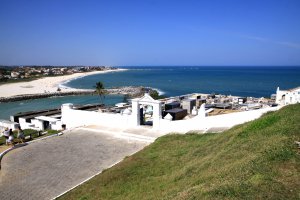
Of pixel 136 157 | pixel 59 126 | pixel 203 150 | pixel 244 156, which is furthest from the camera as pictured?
pixel 59 126

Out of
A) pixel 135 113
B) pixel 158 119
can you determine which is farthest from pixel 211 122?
pixel 135 113

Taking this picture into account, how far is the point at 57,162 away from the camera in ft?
45.3

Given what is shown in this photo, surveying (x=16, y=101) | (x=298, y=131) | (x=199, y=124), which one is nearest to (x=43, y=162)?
(x=199, y=124)

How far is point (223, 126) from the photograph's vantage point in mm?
17078

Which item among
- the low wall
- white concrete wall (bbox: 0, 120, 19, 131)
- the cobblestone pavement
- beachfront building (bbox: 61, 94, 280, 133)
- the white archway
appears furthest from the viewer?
white concrete wall (bbox: 0, 120, 19, 131)

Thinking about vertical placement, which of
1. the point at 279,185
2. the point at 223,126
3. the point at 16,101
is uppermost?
the point at 279,185

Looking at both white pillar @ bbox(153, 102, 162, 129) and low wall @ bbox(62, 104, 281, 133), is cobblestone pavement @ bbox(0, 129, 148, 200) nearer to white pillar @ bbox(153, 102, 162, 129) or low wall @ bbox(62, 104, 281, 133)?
low wall @ bbox(62, 104, 281, 133)

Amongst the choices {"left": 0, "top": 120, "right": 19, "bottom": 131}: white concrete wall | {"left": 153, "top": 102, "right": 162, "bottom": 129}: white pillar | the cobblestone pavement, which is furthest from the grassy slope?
{"left": 0, "top": 120, "right": 19, "bottom": 131}: white concrete wall

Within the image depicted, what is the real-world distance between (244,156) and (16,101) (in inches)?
2612

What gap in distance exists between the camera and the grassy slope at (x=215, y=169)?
655 cm

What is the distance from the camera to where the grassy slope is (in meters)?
6.55

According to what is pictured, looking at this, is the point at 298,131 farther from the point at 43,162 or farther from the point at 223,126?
the point at 43,162

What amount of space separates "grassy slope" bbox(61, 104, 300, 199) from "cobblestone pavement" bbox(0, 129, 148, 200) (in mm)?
1131

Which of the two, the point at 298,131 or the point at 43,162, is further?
the point at 43,162
